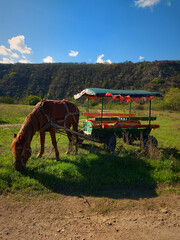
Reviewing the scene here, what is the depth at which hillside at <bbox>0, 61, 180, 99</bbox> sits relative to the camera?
46281 mm

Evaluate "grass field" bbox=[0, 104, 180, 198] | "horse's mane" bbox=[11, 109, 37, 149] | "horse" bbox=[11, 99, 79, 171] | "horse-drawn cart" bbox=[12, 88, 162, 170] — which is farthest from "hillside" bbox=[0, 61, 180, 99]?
"horse's mane" bbox=[11, 109, 37, 149]

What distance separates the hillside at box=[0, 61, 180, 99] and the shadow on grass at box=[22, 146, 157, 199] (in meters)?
41.7

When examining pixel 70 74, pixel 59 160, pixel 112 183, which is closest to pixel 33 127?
pixel 59 160

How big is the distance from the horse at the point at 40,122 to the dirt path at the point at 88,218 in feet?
3.27

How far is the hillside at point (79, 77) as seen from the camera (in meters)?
46.3

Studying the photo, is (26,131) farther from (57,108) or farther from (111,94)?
(111,94)

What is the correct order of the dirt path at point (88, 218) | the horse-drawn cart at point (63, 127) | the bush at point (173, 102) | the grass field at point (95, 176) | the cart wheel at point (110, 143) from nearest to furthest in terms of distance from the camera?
the dirt path at point (88, 218) → the grass field at point (95, 176) → the horse-drawn cart at point (63, 127) → the cart wheel at point (110, 143) → the bush at point (173, 102)

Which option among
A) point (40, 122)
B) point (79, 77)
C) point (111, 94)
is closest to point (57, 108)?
point (40, 122)

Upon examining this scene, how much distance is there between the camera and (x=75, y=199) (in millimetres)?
3639

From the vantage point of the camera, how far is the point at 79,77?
53344 mm

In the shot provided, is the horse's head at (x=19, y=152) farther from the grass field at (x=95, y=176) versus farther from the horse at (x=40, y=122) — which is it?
the grass field at (x=95, y=176)

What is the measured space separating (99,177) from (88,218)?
1.40 meters

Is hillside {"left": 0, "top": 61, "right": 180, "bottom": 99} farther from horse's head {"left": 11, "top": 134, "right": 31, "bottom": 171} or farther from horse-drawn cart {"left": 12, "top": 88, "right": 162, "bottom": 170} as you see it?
horse's head {"left": 11, "top": 134, "right": 31, "bottom": 171}

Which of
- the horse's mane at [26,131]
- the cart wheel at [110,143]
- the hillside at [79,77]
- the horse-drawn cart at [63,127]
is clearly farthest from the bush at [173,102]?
the horse's mane at [26,131]
